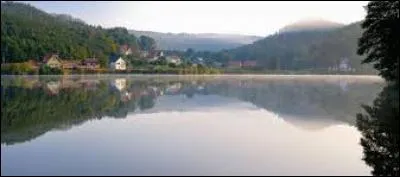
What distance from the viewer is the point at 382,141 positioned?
14.7 m

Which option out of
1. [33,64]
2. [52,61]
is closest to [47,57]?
[52,61]

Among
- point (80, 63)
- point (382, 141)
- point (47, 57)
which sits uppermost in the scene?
point (47, 57)

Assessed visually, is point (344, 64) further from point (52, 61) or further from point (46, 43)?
point (52, 61)

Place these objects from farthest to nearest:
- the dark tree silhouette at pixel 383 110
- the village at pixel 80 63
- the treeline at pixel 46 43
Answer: the village at pixel 80 63, the treeline at pixel 46 43, the dark tree silhouette at pixel 383 110

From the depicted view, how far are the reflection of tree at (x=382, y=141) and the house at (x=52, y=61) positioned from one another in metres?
82.7

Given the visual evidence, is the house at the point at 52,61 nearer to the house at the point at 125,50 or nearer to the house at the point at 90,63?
the house at the point at 90,63

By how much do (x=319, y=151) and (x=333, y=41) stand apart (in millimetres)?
168485

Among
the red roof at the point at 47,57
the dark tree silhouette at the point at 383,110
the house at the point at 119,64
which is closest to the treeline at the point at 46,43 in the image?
the red roof at the point at 47,57

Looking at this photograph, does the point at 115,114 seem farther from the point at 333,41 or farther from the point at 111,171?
the point at 333,41

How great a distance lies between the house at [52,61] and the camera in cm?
9979

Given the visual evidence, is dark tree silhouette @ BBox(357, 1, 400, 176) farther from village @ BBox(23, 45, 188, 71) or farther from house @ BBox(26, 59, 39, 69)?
village @ BBox(23, 45, 188, 71)

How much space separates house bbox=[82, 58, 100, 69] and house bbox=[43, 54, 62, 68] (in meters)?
5.91

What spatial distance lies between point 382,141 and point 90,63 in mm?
100120

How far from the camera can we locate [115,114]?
23734 mm
